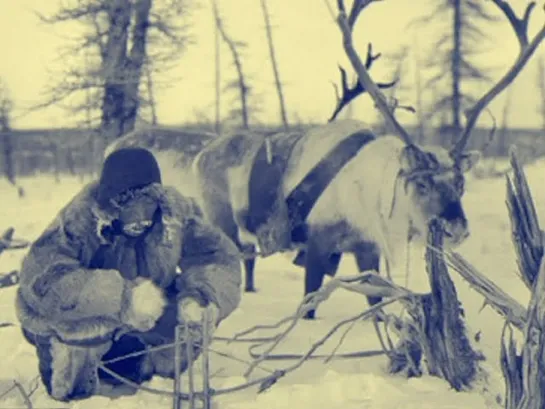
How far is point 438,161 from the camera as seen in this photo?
573 centimetres

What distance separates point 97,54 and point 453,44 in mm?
3942

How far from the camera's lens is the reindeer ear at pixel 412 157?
576 cm

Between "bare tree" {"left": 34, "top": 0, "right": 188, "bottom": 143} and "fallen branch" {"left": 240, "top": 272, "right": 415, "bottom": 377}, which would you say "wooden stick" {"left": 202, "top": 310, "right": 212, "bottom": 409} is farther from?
"bare tree" {"left": 34, "top": 0, "right": 188, "bottom": 143}

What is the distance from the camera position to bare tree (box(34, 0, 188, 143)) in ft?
33.0

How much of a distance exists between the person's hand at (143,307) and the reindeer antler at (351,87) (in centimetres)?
300

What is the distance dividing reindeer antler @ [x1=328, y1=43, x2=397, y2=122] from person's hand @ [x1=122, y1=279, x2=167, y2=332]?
3.00 meters

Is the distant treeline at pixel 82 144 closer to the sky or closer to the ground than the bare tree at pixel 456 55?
closer to the ground

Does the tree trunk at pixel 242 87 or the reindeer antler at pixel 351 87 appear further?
the tree trunk at pixel 242 87

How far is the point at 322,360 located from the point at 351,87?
9.33 ft

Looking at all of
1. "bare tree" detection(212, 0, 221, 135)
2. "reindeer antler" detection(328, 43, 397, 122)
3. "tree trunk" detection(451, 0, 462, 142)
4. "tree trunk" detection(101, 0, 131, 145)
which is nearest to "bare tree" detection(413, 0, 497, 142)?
"tree trunk" detection(451, 0, 462, 142)

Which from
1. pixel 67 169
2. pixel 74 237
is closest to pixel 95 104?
pixel 67 169

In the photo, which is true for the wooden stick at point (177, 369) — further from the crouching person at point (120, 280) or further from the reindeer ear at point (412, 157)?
the reindeer ear at point (412, 157)

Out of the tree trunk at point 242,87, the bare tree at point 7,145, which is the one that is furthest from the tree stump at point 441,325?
the bare tree at point 7,145

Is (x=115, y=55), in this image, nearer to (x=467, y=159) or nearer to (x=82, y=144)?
(x=82, y=144)
